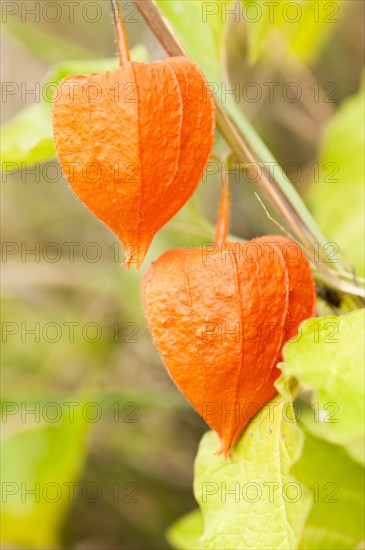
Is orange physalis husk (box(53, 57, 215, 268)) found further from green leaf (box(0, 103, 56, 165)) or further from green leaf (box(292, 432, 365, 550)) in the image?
green leaf (box(292, 432, 365, 550))

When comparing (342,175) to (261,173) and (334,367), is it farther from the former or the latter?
(334,367)

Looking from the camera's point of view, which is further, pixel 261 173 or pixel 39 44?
pixel 39 44

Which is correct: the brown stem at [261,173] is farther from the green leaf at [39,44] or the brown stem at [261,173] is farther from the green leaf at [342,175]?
the green leaf at [39,44]

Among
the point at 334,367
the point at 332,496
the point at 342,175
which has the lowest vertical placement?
the point at 332,496

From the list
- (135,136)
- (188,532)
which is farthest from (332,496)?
(135,136)

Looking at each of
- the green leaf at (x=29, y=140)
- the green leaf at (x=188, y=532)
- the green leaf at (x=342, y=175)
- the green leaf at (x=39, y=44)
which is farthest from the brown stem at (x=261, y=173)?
the green leaf at (x=39, y=44)

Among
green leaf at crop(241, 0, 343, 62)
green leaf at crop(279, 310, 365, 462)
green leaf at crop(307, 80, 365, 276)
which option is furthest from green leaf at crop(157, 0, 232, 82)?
green leaf at crop(307, 80, 365, 276)

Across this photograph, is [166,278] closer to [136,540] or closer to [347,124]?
[347,124]
